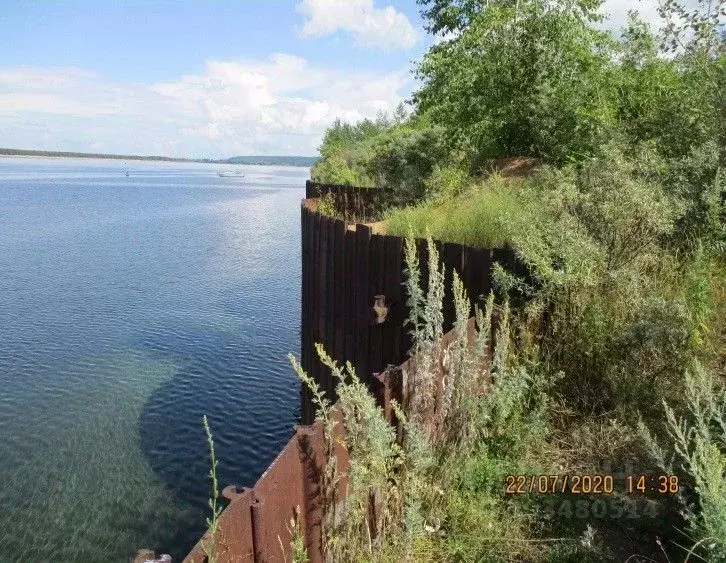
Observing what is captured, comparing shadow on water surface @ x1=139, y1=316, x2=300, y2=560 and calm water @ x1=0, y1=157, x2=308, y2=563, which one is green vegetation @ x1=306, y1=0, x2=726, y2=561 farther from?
calm water @ x1=0, y1=157, x2=308, y2=563

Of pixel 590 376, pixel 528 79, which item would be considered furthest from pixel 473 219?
pixel 528 79

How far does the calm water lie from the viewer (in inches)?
362

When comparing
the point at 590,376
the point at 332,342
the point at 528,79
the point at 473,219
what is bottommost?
the point at 332,342

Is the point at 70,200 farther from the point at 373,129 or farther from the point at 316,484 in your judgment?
the point at 316,484

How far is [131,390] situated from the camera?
13664 millimetres

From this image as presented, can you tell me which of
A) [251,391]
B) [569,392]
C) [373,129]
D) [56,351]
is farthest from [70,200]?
[569,392]

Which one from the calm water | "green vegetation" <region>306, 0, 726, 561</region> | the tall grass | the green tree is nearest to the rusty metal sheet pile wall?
"green vegetation" <region>306, 0, 726, 561</region>

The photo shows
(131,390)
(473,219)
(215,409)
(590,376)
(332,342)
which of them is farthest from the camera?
(131,390)

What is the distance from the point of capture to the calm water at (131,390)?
30.1 ft

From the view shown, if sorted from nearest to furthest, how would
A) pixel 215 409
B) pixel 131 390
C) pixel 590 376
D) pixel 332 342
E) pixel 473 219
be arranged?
1. pixel 590 376
2. pixel 473 219
3. pixel 332 342
4. pixel 215 409
5. pixel 131 390

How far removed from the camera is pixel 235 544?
2.40 m

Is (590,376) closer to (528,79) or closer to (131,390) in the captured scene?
(528,79)

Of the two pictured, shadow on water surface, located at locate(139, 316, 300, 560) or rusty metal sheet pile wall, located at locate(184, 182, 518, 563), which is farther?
shadow on water surface, located at locate(139, 316, 300, 560)

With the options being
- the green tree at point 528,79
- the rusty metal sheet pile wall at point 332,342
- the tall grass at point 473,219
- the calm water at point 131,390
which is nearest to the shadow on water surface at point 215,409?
the calm water at point 131,390
